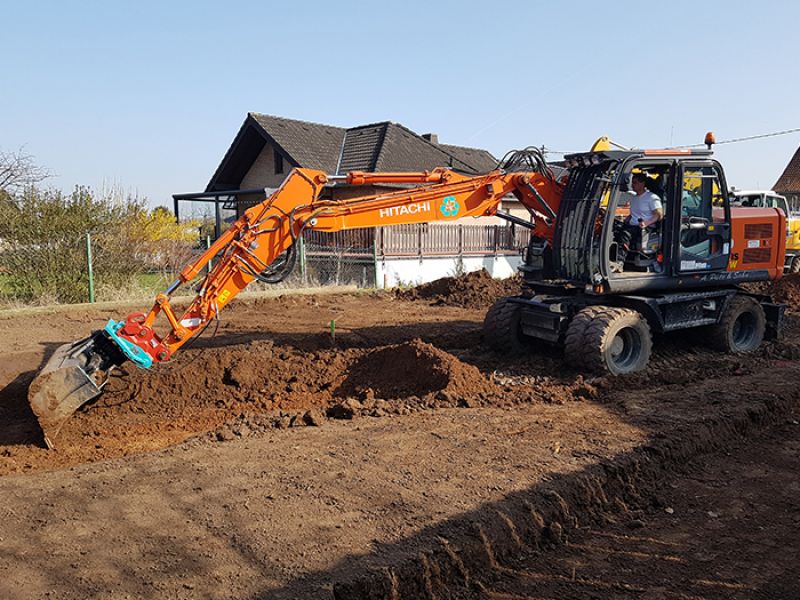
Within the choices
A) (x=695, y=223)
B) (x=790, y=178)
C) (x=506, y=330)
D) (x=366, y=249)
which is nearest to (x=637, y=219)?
(x=695, y=223)

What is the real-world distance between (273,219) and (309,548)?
384 cm

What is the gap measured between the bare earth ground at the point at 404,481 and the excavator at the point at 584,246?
60 centimetres

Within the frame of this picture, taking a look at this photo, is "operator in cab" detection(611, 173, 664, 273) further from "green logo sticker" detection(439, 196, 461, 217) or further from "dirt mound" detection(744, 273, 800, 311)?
Result: "dirt mound" detection(744, 273, 800, 311)

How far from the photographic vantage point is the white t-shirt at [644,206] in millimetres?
8258

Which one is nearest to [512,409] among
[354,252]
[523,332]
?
[523,332]

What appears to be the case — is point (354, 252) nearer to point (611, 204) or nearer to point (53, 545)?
point (611, 204)

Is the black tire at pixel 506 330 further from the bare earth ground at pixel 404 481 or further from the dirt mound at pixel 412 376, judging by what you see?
the dirt mound at pixel 412 376

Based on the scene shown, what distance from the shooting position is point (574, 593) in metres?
3.65

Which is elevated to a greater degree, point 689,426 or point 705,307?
→ point 705,307

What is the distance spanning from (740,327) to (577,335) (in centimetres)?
351

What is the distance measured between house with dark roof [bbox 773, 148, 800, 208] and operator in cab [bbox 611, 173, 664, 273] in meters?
40.6

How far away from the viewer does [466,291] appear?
16.2 metres

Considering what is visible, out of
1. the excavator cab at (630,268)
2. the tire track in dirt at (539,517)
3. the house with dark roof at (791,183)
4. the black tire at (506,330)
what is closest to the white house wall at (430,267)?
the black tire at (506,330)

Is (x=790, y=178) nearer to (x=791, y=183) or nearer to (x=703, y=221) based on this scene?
(x=791, y=183)
